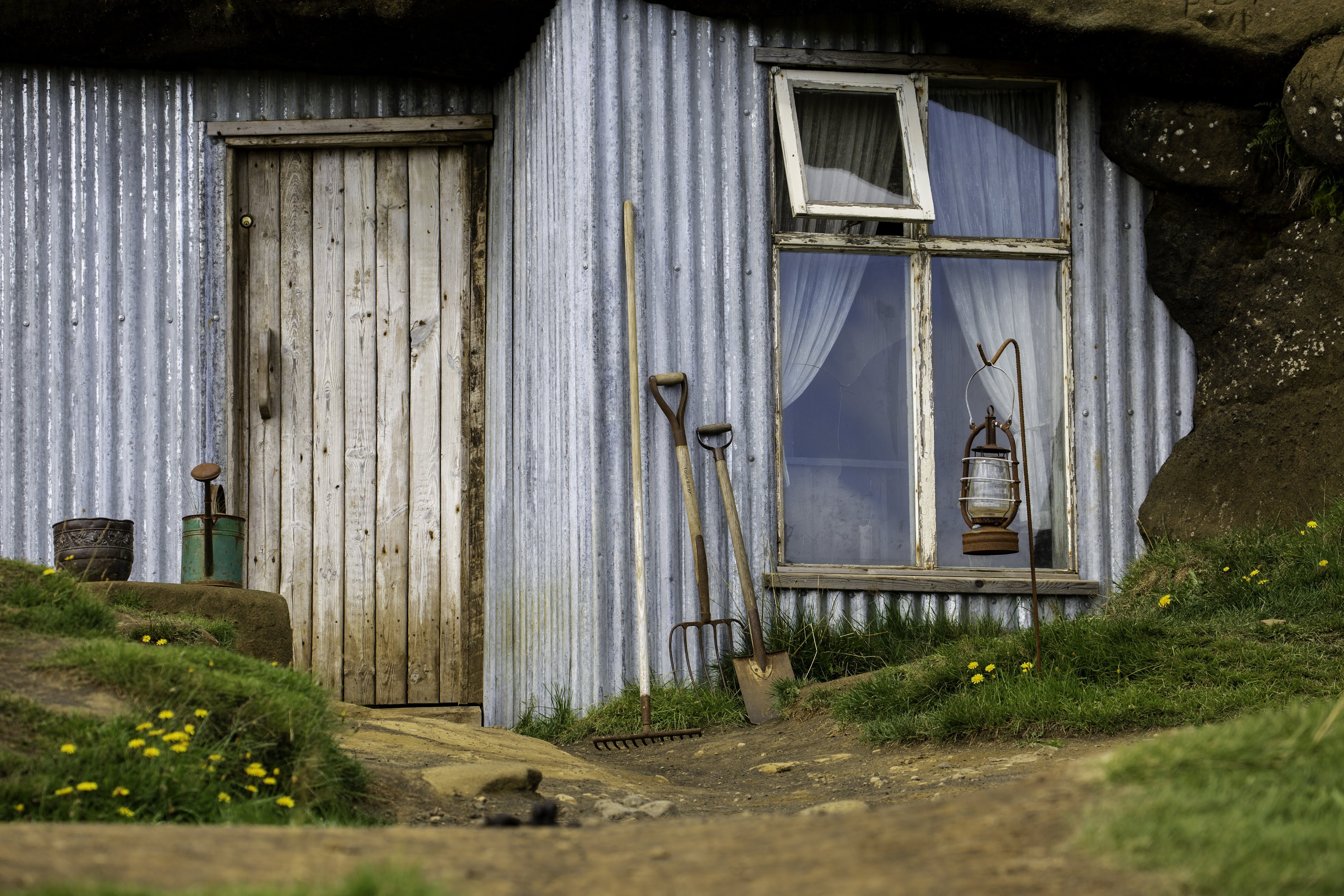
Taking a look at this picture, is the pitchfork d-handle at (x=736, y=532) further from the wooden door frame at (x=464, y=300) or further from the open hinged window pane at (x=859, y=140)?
the wooden door frame at (x=464, y=300)

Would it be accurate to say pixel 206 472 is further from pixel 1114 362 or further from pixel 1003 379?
pixel 1114 362

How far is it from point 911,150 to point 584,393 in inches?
85.2

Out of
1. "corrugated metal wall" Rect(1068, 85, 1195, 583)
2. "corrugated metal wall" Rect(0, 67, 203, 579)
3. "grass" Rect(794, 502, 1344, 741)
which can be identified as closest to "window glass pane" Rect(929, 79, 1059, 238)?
"corrugated metal wall" Rect(1068, 85, 1195, 583)

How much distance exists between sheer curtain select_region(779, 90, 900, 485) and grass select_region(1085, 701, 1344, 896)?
4108mm

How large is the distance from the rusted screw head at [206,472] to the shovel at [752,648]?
88.8 inches

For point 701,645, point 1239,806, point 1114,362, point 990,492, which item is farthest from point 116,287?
point 1239,806

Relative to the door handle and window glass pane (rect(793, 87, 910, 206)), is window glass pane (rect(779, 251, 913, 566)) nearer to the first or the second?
window glass pane (rect(793, 87, 910, 206))

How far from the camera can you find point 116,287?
734 centimetres

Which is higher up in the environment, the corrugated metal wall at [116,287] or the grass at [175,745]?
the corrugated metal wall at [116,287]

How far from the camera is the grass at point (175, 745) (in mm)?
3281

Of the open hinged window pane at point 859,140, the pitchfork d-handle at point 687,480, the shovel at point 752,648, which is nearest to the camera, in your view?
the shovel at point 752,648

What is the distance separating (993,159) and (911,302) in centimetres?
95

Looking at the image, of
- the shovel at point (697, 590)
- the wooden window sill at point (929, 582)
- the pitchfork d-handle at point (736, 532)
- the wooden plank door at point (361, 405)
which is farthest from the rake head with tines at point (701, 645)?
the wooden plank door at point (361, 405)

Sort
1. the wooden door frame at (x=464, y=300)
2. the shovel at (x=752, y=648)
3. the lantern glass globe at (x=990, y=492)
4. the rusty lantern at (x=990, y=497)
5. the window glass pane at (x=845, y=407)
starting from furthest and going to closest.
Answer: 1. the wooden door frame at (x=464, y=300)
2. the window glass pane at (x=845, y=407)
3. the shovel at (x=752, y=648)
4. the lantern glass globe at (x=990, y=492)
5. the rusty lantern at (x=990, y=497)
